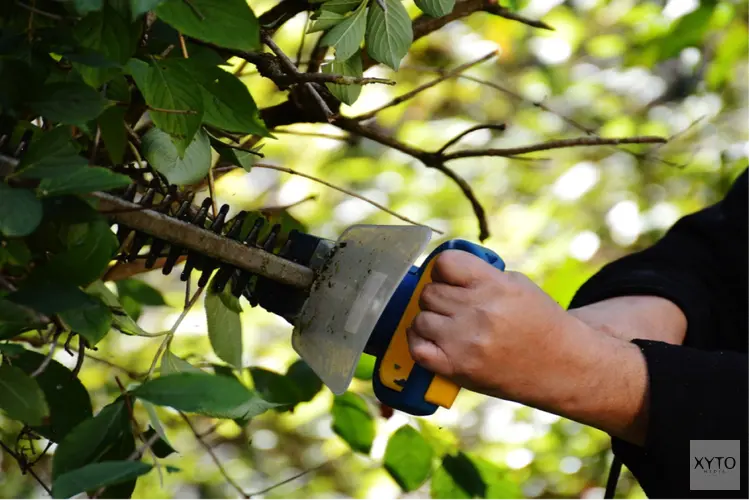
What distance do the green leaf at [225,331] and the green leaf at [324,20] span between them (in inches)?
10.1

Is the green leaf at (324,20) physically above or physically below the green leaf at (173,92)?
above

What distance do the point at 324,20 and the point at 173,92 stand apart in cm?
15

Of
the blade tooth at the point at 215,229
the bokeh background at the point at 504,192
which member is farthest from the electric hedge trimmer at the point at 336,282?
the bokeh background at the point at 504,192

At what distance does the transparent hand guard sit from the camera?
71cm

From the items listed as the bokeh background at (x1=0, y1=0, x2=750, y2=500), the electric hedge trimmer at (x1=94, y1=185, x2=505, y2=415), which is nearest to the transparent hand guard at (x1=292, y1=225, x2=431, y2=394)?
the electric hedge trimmer at (x1=94, y1=185, x2=505, y2=415)

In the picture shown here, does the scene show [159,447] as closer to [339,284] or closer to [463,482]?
[339,284]

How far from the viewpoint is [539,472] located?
2.10 m

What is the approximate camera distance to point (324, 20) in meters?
0.63

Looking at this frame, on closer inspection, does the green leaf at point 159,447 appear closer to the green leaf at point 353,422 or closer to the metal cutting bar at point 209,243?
the metal cutting bar at point 209,243

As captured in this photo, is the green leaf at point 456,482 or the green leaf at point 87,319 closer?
the green leaf at point 87,319

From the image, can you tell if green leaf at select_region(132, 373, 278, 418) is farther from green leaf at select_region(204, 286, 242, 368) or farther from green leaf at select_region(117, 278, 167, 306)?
green leaf at select_region(117, 278, 167, 306)

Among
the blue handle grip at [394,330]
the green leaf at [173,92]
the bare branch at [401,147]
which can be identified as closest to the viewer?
the green leaf at [173,92]

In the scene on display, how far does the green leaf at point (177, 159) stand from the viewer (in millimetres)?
601

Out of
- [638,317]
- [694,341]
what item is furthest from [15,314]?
[694,341]
